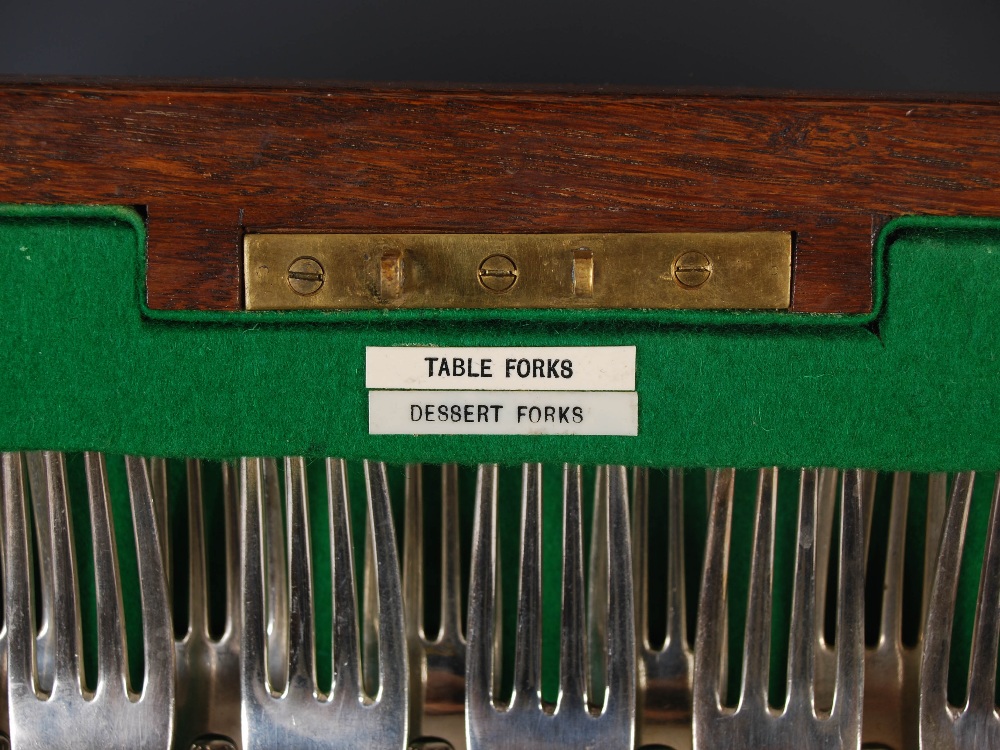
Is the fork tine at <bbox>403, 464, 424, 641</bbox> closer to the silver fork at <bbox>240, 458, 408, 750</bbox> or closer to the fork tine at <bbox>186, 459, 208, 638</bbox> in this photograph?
the silver fork at <bbox>240, 458, 408, 750</bbox>

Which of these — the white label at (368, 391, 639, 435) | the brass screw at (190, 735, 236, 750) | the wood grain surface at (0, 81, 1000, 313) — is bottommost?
the brass screw at (190, 735, 236, 750)

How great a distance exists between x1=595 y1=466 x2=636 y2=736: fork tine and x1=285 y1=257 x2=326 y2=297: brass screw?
0.21 meters

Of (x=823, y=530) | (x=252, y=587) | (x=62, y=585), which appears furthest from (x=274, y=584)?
(x=823, y=530)

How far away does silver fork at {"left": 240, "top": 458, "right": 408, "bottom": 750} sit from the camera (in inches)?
21.3

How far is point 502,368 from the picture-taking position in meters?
0.48

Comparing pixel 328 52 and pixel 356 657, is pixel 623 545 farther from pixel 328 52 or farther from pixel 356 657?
pixel 328 52

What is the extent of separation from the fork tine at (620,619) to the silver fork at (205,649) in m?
0.25

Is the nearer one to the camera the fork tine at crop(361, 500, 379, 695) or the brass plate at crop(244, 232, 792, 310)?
the brass plate at crop(244, 232, 792, 310)

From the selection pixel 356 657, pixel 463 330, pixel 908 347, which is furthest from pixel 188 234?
pixel 908 347

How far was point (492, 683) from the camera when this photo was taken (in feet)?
1.80

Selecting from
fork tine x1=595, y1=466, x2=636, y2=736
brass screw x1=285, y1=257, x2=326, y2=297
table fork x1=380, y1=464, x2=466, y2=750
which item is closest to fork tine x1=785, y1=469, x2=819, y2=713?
fork tine x1=595, y1=466, x2=636, y2=736

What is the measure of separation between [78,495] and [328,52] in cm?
36

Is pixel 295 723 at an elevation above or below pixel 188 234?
below

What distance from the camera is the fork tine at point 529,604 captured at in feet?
1.76
